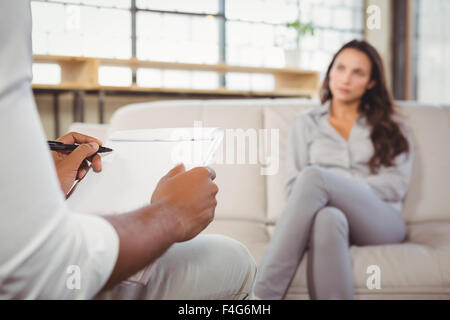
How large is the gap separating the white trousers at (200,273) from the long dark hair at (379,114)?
117 centimetres

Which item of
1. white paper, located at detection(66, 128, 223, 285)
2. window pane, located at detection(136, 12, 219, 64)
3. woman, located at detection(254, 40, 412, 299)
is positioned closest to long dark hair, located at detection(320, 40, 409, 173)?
woman, located at detection(254, 40, 412, 299)

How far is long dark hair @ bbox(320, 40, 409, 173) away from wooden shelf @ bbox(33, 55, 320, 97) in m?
1.81

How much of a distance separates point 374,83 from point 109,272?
5.22 ft

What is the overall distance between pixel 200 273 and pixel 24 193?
0.75 feet

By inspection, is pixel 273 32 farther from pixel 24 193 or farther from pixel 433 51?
pixel 24 193

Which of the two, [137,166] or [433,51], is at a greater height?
[433,51]

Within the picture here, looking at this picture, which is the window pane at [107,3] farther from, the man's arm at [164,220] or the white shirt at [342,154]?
the man's arm at [164,220]

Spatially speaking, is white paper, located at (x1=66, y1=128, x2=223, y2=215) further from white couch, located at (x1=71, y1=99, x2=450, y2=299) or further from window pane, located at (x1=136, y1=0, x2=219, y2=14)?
window pane, located at (x1=136, y1=0, x2=219, y2=14)

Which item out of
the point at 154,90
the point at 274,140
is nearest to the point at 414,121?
the point at 274,140

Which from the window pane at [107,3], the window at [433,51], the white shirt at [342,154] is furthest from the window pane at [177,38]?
the white shirt at [342,154]

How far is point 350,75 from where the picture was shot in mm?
1698

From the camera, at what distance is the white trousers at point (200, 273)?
47 centimetres

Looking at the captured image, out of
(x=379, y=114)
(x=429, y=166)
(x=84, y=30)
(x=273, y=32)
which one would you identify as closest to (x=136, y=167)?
(x=379, y=114)
